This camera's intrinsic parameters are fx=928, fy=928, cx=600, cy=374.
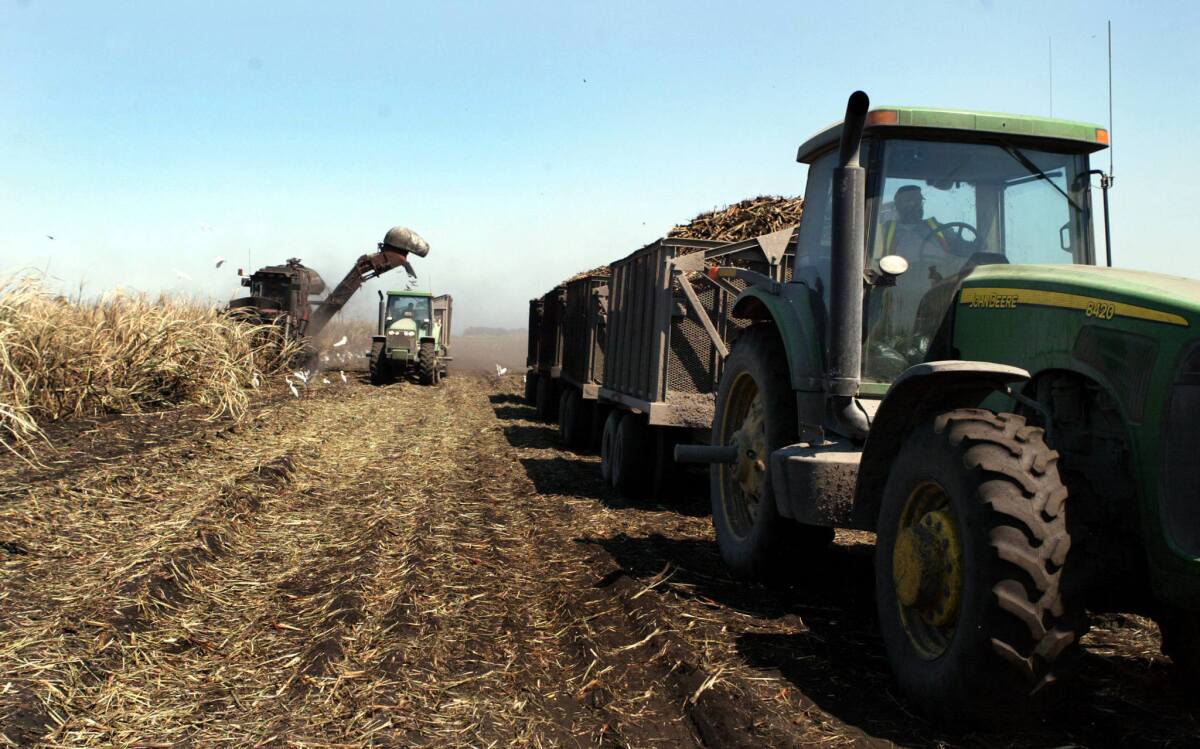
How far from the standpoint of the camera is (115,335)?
38.2ft

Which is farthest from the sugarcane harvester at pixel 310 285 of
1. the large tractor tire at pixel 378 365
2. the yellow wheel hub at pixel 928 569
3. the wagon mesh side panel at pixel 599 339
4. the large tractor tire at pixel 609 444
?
the yellow wheel hub at pixel 928 569

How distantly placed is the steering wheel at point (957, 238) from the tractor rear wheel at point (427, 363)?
19.5 m

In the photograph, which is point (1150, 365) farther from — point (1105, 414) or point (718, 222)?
point (718, 222)

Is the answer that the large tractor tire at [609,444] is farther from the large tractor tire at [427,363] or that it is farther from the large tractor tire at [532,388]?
the large tractor tire at [427,363]

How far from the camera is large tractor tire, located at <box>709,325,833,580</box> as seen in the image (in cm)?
516

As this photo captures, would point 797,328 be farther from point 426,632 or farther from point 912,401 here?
point 426,632

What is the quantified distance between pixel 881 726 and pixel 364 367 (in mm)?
30069

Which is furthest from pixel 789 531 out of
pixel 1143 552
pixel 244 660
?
pixel 244 660

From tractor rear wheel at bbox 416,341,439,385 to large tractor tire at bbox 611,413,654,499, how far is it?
15.0m

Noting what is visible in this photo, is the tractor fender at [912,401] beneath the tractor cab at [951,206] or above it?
beneath

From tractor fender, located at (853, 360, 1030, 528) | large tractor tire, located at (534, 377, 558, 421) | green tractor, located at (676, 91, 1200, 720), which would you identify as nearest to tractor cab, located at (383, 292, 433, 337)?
large tractor tire, located at (534, 377, 558, 421)

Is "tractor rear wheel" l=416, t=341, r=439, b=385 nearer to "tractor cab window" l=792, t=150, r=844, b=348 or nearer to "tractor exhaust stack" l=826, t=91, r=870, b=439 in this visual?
"tractor cab window" l=792, t=150, r=844, b=348

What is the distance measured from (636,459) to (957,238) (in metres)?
4.63

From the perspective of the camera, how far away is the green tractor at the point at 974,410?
3.07m
